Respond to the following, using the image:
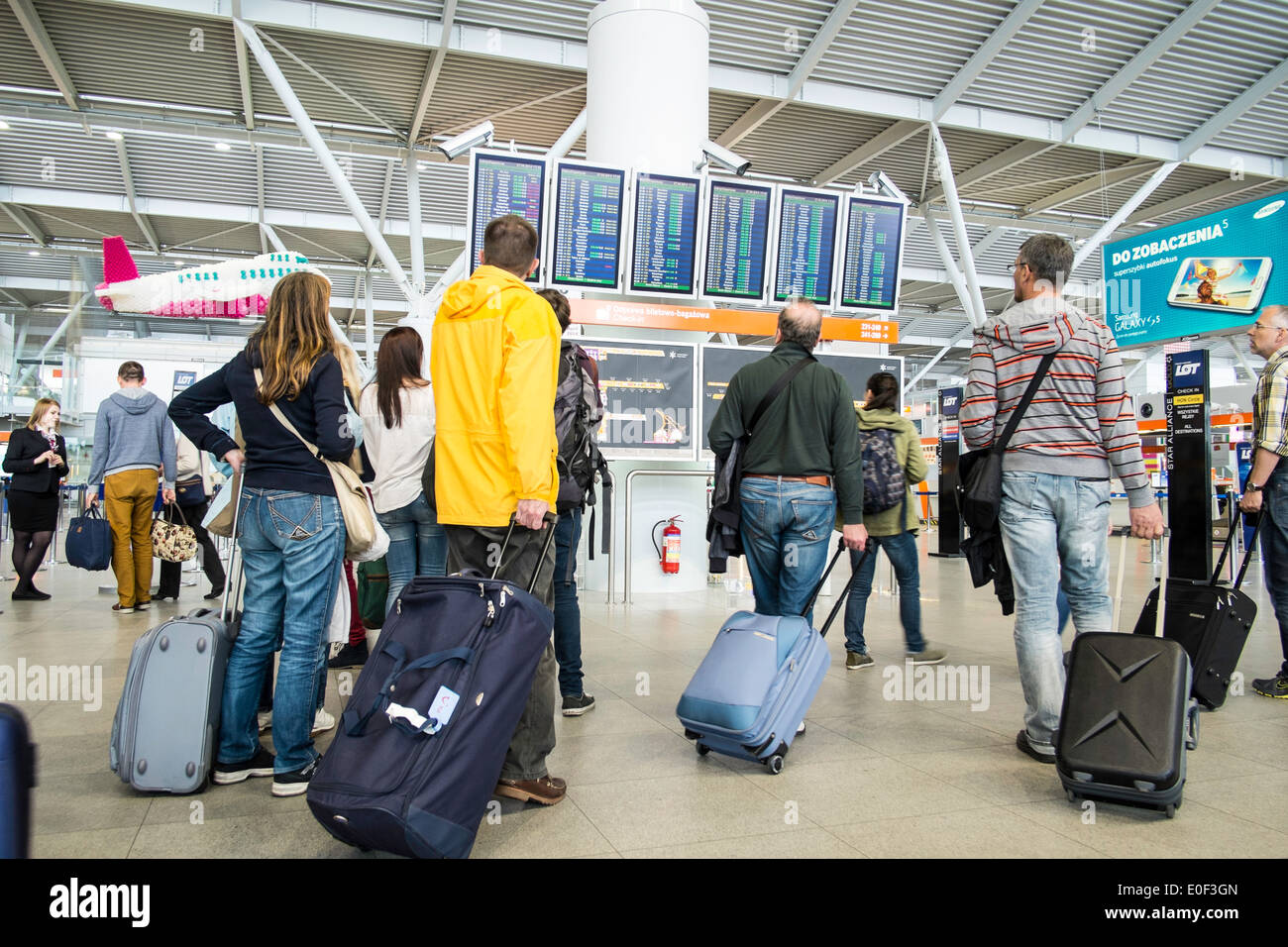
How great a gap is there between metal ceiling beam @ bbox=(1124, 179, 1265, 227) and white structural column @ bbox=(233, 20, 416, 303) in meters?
13.8

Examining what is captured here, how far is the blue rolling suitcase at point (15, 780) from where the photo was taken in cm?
135

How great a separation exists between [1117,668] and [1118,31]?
11910mm

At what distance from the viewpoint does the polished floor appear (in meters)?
2.43

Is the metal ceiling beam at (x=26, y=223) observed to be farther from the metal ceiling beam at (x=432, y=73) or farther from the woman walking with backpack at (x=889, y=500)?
the woman walking with backpack at (x=889, y=500)

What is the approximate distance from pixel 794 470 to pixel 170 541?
19.2 feet

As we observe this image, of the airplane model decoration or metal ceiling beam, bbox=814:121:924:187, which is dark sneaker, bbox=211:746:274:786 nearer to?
metal ceiling beam, bbox=814:121:924:187

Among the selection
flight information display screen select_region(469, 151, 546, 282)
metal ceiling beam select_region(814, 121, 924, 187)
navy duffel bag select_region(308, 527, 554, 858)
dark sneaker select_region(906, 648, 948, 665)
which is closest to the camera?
navy duffel bag select_region(308, 527, 554, 858)

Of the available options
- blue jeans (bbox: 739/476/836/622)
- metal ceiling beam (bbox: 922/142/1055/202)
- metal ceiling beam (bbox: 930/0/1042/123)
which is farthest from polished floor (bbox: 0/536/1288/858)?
metal ceiling beam (bbox: 922/142/1055/202)

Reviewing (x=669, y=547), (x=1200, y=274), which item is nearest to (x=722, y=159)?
(x=669, y=547)

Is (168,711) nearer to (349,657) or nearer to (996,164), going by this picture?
(349,657)
